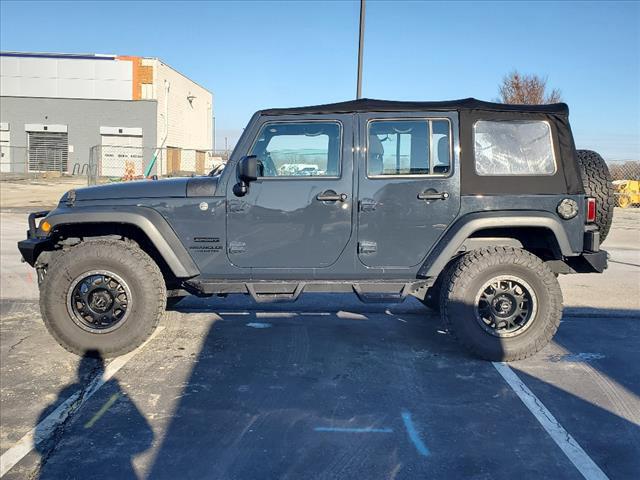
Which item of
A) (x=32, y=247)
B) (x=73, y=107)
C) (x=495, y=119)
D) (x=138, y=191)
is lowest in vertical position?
(x=32, y=247)

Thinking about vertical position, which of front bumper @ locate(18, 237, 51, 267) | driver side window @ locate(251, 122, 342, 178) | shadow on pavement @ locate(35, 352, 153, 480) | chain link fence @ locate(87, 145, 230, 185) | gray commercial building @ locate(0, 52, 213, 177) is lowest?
shadow on pavement @ locate(35, 352, 153, 480)

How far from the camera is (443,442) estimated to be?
3428 mm

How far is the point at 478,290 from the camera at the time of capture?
4812mm

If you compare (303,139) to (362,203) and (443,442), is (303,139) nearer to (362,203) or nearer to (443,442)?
(362,203)

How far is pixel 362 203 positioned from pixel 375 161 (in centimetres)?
39

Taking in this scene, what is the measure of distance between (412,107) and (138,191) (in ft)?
8.09

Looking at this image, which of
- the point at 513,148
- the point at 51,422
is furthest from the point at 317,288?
the point at 51,422

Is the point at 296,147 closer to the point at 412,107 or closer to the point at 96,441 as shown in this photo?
the point at 412,107

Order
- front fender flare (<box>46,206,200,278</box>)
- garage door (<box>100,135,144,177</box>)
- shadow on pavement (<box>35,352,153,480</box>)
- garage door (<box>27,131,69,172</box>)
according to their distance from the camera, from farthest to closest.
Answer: garage door (<box>27,131,69,172</box>), garage door (<box>100,135,144,177</box>), front fender flare (<box>46,206,200,278</box>), shadow on pavement (<box>35,352,153,480</box>)

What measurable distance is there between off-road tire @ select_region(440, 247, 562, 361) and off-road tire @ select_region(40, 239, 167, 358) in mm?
2573

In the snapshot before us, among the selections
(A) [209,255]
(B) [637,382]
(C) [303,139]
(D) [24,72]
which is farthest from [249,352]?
(D) [24,72]

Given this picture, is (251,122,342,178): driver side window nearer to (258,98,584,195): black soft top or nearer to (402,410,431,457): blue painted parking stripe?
(258,98,584,195): black soft top

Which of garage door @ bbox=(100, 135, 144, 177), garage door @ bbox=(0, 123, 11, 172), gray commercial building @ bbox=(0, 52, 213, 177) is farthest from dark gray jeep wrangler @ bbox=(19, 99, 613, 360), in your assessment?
garage door @ bbox=(0, 123, 11, 172)

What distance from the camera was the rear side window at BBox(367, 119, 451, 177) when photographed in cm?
484
